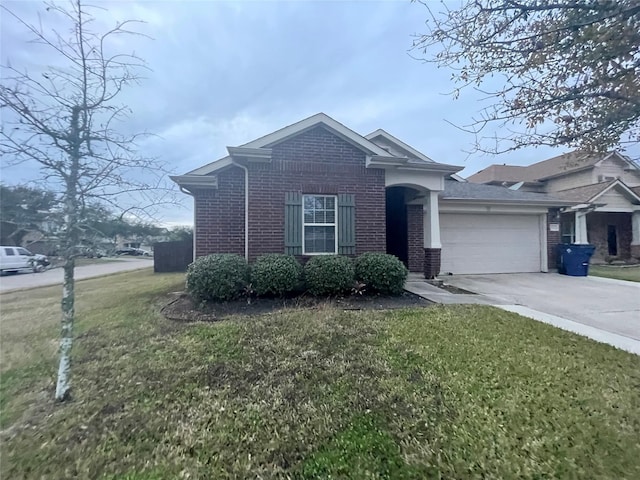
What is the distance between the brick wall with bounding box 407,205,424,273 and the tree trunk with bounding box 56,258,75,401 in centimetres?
973

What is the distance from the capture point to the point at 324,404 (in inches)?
127

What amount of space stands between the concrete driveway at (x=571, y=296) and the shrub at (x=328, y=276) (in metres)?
3.60

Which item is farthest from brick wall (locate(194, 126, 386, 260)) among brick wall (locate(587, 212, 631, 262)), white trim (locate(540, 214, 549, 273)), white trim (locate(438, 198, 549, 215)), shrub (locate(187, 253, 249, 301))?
brick wall (locate(587, 212, 631, 262))

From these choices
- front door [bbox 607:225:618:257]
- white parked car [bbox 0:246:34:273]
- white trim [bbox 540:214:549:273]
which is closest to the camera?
white trim [bbox 540:214:549:273]

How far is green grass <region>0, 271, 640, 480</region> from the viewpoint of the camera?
8.06 feet

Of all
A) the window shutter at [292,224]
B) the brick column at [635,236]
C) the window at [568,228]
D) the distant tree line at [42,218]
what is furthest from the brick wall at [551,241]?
the distant tree line at [42,218]

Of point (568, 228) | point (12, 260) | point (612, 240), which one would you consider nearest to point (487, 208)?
point (568, 228)

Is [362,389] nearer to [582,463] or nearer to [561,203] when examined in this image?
[582,463]

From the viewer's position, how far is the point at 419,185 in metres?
9.77

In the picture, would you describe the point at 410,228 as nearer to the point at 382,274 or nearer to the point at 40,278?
the point at 382,274

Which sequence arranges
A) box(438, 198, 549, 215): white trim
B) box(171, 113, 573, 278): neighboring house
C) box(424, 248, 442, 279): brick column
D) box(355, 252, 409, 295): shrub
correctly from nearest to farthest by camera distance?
box(355, 252, 409, 295): shrub < box(171, 113, 573, 278): neighboring house < box(424, 248, 442, 279): brick column < box(438, 198, 549, 215): white trim

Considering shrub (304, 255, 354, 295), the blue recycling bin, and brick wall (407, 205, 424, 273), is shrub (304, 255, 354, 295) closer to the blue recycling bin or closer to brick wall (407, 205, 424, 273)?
brick wall (407, 205, 424, 273)

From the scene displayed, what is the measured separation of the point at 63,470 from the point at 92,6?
461 cm

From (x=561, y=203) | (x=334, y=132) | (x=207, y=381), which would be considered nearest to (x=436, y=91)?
(x=334, y=132)
